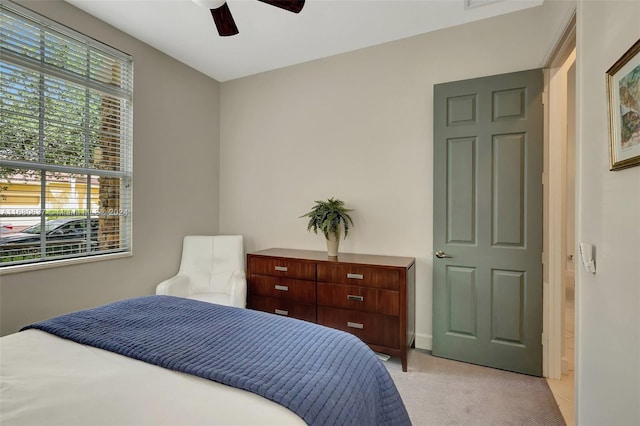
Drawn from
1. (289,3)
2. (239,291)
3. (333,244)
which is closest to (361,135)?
(333,244)

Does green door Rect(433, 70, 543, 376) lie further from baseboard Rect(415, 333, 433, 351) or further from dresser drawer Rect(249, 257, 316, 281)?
dresser drawer Rect(249, 257, 316, 281)

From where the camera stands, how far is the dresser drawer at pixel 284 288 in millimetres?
2717

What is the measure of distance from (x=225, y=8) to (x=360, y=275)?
2039 millimetres

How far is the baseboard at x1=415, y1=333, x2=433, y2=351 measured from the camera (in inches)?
109

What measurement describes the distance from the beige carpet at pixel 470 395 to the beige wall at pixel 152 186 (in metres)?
2.41

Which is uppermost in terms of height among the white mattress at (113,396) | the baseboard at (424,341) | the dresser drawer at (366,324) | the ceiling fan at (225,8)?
the ceiling fan at (225,8)

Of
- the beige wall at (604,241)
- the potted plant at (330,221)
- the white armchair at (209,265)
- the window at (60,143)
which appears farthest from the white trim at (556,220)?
the window at (60,143)

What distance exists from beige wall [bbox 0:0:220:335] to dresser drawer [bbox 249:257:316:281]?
0.98 meters

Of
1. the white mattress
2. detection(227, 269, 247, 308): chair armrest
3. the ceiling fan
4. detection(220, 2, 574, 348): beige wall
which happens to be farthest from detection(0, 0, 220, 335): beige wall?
the ceiling fan

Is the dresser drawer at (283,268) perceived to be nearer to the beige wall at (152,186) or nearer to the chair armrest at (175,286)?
the chair armrest at (175,286)

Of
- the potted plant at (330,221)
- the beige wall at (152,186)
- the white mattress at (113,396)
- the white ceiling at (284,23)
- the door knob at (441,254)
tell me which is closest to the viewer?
the white mattress at (113,396)

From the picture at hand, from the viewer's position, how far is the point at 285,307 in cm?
284

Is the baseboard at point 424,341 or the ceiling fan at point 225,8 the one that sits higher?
the ceiling fan at point 225,8

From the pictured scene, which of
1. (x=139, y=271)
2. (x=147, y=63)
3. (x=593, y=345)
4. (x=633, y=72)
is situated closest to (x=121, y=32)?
(x=147, y=63)
